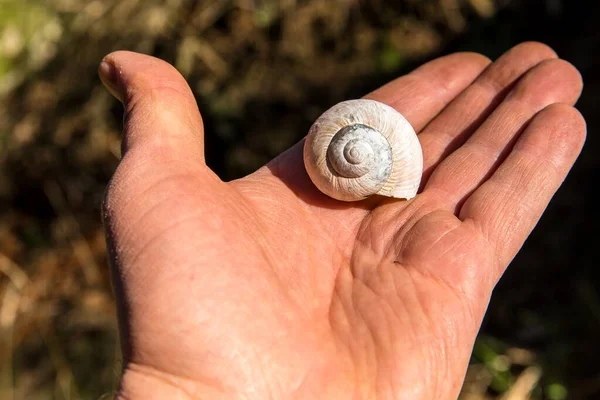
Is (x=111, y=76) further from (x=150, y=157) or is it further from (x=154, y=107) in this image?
(x=150, y=157)

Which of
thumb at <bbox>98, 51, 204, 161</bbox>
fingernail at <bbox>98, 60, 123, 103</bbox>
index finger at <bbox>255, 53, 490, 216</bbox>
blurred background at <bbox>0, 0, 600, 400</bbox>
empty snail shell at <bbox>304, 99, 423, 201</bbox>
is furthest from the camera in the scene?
blurred background at <bbox>0, 0, 600, 400</bbox>

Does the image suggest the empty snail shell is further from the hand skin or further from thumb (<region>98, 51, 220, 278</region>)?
thumb (<region>98, 51, 220, 278</region>)

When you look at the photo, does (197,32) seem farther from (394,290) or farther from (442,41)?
(394,290)

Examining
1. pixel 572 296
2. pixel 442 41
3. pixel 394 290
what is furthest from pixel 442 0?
pixel 394 290

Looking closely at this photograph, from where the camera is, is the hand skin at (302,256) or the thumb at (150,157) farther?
the thumb at (150,157)

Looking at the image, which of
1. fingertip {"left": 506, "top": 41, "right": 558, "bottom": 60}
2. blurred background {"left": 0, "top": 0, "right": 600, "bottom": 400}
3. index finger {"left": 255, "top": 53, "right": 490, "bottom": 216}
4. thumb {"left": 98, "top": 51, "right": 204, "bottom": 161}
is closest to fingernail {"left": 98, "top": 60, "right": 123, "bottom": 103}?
thumb {"left": 98, "top": 51, "right": 204, "bottom": 161}

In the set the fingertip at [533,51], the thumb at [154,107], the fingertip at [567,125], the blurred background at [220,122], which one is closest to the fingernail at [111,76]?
A: the thumb at [154,107]

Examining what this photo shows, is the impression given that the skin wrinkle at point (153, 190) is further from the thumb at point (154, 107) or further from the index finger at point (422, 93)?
the index finger at point (422, 93)
